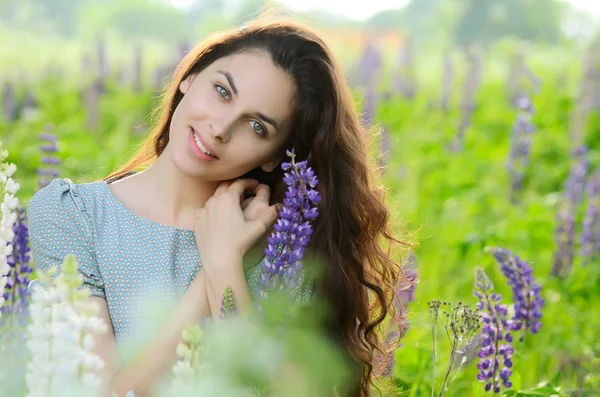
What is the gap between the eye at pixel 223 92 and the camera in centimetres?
246

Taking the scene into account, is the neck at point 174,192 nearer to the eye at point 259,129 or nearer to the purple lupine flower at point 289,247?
the eye at point 259,129

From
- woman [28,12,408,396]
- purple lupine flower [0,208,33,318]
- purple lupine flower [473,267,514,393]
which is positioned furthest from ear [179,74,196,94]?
purple lupine flower [473,267,514,393]

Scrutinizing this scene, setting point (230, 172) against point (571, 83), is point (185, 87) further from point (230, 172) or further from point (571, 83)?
point (571, 83)

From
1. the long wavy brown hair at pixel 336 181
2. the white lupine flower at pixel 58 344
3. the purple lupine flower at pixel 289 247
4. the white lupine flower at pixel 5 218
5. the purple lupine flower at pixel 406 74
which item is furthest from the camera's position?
the purple lupine flower at pixel 406 74

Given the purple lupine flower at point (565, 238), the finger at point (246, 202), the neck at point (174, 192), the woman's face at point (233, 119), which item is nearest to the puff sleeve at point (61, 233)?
the neck at point (174, 192)

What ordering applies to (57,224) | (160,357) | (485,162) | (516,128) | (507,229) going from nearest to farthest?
(160,357), (57,224), (507,229), (516,128), (485,162)

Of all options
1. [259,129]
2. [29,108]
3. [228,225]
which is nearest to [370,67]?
[29,108]

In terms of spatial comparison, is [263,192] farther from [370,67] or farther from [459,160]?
[370,67]

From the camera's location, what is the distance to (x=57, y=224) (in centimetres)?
248

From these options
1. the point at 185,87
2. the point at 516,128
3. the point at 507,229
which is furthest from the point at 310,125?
the point at 516,128

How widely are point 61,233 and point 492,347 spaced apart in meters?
1.23

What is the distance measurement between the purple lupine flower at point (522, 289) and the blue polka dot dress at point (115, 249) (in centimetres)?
62

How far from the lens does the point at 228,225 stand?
2414mm

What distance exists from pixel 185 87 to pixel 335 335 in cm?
88
